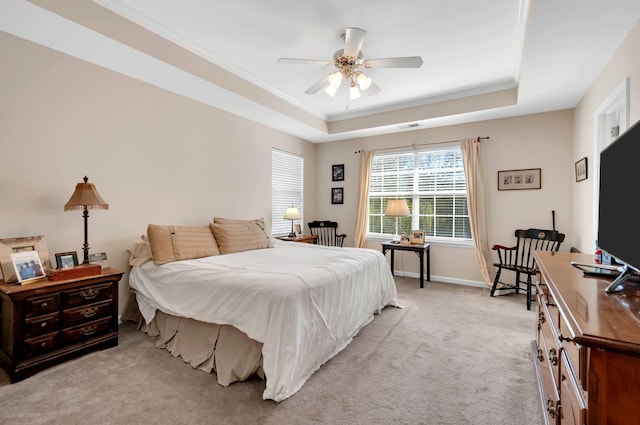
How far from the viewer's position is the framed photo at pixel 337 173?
582 centimetres

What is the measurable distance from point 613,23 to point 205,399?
377cm

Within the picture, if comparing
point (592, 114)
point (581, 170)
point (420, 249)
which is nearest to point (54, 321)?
point (420, 249)

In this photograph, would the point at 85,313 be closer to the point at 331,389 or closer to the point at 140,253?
the point at 140,253

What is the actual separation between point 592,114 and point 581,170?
68cm

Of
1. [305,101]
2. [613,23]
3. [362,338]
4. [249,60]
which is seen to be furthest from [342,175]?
[613,23]

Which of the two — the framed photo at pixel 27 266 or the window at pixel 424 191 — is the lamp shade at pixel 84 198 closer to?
the framed photo at pixel 27 266

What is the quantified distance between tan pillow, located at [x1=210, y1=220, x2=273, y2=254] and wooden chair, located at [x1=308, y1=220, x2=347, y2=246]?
6.19 ft

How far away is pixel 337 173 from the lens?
5863mm

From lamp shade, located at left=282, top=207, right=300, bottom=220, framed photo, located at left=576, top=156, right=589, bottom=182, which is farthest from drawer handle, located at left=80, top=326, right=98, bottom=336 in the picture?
framed photo, located at left=576, top=156, right=589, bottom=182

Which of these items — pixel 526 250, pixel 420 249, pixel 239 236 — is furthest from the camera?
Result: pixel 420 249

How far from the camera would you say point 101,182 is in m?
2.91

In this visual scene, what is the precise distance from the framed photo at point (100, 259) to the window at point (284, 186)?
2595 mm

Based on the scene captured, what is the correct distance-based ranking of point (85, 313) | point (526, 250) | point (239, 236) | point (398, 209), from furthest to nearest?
point (398, 209)
point (526, 250)
point (239, 236)
point (85, 313)

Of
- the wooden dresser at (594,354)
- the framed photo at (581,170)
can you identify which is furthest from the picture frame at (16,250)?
the framed photo at (581,170)
